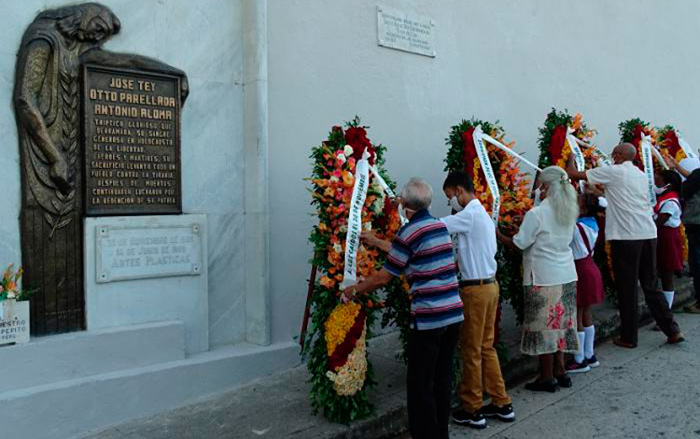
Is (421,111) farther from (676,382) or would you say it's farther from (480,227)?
(676,382)

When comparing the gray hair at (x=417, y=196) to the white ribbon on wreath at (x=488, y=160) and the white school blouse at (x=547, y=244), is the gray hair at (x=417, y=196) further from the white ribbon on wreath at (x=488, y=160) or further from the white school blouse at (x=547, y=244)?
the white ribbon on wreath at (x=488, y=160)

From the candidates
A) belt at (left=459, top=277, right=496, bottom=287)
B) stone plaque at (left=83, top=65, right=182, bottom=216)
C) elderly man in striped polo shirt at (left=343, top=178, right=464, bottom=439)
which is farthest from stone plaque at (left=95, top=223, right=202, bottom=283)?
belt at (left=459, top=277, right=496, bottom=287)

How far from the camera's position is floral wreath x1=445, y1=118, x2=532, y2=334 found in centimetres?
581

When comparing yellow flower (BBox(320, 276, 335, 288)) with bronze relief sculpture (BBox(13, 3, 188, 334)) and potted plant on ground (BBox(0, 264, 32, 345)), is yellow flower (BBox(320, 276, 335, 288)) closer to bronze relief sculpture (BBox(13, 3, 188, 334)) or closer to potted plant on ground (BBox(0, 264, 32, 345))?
bronze relief sculpture (BBox(13, 3, 188, 334))

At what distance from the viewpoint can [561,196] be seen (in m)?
5.00

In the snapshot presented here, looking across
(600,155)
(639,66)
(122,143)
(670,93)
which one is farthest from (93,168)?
(670,93)

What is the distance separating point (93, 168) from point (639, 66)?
388 inches

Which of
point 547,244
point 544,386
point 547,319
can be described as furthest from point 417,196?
point 544,386

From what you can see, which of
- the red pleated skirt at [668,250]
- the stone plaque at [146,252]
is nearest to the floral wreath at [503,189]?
the red pleated skirt at [668,250]

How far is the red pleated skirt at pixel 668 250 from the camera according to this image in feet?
23.7

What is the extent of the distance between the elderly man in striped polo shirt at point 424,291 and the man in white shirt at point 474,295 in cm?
65

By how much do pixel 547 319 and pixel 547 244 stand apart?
643mm

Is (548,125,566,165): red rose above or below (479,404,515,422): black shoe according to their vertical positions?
above

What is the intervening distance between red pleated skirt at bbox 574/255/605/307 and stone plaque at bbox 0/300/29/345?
463cm
